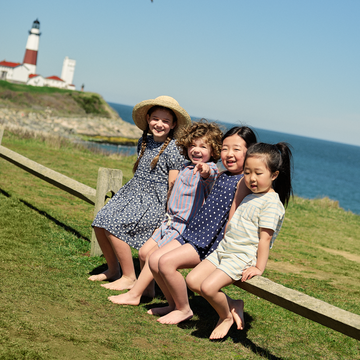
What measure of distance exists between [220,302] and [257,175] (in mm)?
972

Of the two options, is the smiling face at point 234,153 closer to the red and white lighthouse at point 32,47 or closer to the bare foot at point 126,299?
the bare foot at point 126,299

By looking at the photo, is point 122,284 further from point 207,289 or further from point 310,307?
point 310,307

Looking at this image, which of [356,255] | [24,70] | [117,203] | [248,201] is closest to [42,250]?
[117,203]

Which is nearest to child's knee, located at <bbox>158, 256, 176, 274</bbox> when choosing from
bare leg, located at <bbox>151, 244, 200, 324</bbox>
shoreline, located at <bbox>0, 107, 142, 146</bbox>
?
bare leg, located at <bbox>151, 244, 200, 324</bbox>

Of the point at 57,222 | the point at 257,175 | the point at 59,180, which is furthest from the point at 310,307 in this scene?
the point at 57,222

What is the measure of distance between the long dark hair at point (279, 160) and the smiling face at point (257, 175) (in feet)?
0.10

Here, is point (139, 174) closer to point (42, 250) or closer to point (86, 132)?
point (42, 250)

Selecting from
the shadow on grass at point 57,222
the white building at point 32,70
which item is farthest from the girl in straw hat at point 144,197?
the white building at point 32,70

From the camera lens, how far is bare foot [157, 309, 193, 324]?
3463 mm

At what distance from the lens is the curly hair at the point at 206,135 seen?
3666 millimetres

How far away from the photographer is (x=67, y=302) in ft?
11.5

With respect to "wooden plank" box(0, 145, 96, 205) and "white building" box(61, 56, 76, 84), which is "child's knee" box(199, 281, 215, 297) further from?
"white building" box(61, 56, 76, 84)

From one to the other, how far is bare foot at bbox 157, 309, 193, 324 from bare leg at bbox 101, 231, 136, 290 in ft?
2.41

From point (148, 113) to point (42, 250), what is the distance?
1.97 m
